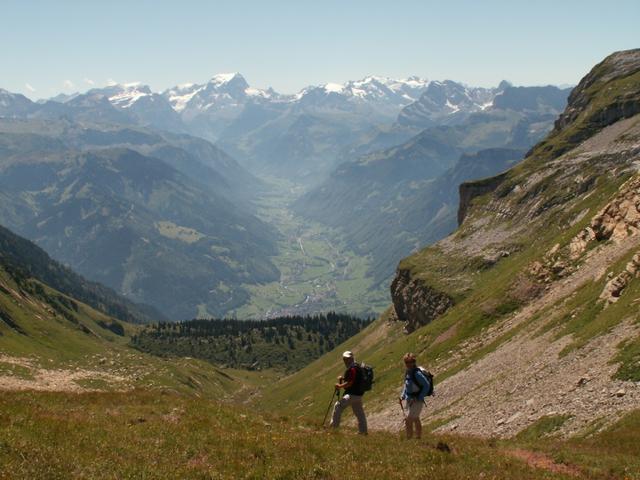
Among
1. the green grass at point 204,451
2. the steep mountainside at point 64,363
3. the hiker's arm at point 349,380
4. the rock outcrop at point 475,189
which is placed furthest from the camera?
the rock outcrop at point 475,189

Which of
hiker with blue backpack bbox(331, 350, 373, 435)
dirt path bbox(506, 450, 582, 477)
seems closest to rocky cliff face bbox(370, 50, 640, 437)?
dirt path bbox(506, 450, 582, 477)

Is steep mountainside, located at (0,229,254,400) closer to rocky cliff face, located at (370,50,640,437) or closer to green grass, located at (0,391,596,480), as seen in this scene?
rocky cliff face, located at (370,50,640,437)

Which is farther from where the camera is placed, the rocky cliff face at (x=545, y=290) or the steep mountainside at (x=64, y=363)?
the steep mountainside at (x=64, y=363)

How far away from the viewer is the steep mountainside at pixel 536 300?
3838 centimetres

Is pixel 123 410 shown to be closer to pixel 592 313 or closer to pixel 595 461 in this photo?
pixel 595 461

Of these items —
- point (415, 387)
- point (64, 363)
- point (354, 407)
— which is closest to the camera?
point (415, 387)

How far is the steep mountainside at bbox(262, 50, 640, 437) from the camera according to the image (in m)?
38.4

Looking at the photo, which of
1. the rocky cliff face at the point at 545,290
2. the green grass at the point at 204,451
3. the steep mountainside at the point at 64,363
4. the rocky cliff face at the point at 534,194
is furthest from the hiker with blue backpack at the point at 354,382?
the rocky cliff face at the point at 534,194

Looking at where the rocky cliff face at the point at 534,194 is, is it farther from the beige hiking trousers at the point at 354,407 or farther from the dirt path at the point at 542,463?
the beige hiking trousers at the point at 354,407

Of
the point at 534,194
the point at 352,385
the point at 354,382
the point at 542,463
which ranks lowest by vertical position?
the point at 542,463

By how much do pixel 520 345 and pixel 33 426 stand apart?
44.7 metres

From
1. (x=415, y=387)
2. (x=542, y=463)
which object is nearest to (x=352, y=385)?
(x=415, y=387)

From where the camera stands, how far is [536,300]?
2825 inches

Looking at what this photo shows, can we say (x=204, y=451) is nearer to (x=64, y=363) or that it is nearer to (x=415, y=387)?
(x=415, y=387)
